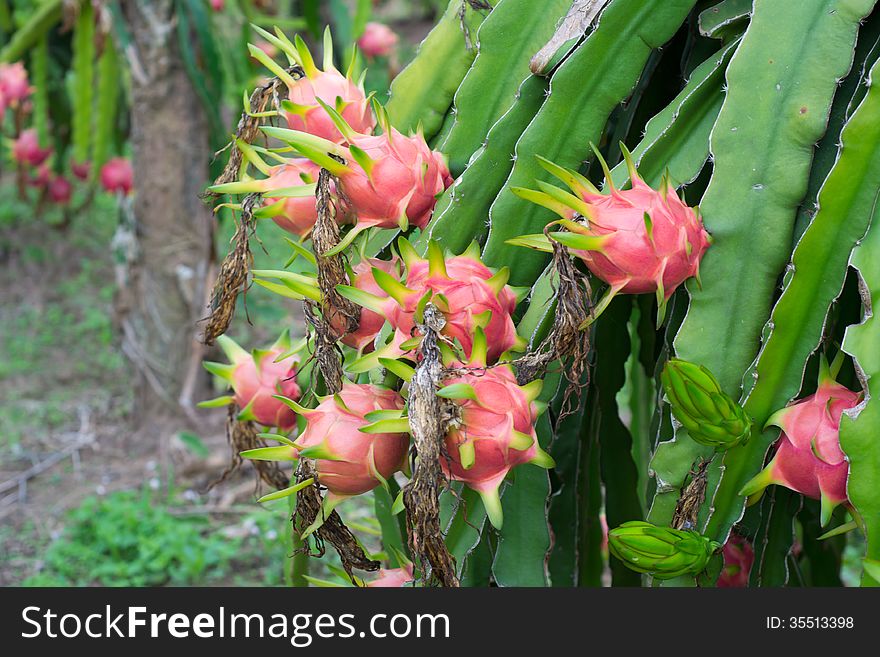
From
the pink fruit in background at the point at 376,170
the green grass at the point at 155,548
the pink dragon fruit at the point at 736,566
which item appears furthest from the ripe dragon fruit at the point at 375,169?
the green grass at the point at 155,548

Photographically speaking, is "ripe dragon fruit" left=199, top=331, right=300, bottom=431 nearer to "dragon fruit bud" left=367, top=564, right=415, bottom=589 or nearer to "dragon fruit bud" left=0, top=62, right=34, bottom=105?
"dragon fruit bud" left=367, top=564, right=415, bottom=589

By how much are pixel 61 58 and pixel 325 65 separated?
3.22 metres

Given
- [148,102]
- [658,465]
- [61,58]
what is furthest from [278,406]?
[61,58]

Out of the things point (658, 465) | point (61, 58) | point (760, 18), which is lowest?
point (658, 465)

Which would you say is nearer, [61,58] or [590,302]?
[590,302]

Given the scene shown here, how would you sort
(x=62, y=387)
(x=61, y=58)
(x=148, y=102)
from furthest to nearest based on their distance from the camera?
(x=61, y=58), (x=62, y=387), (x=148, y=102)

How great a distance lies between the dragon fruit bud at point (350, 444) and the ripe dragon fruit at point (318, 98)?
208 mm

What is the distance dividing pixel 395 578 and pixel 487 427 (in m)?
0.25

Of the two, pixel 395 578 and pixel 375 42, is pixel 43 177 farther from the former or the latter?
pixel 395 578

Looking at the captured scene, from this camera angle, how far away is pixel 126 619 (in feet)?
2.20

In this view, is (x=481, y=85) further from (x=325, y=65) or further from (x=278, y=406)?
(x=278, y=406)

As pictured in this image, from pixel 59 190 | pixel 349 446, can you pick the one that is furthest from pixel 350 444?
pixel 59 190

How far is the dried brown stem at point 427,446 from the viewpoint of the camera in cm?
55

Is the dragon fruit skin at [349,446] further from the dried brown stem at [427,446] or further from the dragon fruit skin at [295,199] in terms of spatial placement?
the dragon fruit skin at [295,199]
